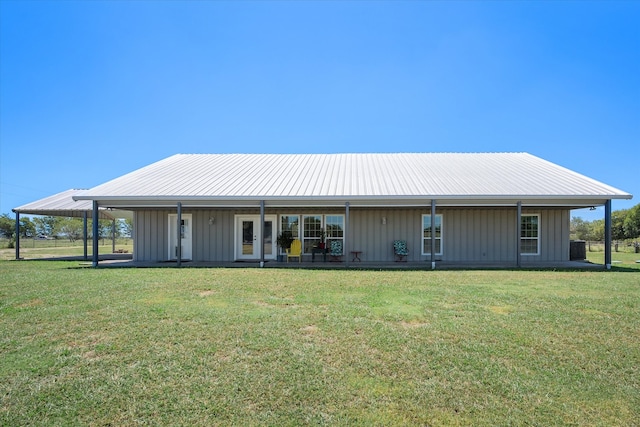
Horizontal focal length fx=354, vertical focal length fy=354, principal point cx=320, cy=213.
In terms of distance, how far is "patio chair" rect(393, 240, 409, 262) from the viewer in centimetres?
1421

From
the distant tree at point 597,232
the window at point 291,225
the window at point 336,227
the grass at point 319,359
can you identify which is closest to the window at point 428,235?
the window at point 336,227

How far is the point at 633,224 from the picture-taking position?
119ft

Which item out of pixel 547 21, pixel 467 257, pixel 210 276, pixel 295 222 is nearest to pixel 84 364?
pixel 210 276

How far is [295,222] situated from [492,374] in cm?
1159

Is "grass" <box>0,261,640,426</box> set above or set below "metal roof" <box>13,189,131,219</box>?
below

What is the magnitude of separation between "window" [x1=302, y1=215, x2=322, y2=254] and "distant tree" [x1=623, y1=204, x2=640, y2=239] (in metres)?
38.0

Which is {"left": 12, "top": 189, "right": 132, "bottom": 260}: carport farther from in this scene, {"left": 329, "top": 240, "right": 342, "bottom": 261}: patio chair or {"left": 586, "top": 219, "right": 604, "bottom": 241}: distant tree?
{"left": 586, "top": 219, "right": 604, "bottom": 241}: distant tree

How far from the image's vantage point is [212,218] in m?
15.0

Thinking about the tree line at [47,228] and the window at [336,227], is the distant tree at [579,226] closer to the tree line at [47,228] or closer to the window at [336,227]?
the window at [336,227]

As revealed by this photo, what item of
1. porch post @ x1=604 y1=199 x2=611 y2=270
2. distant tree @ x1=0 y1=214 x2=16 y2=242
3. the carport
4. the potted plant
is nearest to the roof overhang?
porch post @ x1=604 y1=199 x2=611 y2=270

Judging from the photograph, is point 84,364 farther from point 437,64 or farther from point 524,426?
point 437,64

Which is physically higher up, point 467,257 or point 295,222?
point 295,222

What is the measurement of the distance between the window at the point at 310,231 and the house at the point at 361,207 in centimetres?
4

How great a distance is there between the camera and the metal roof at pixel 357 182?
483 inches
